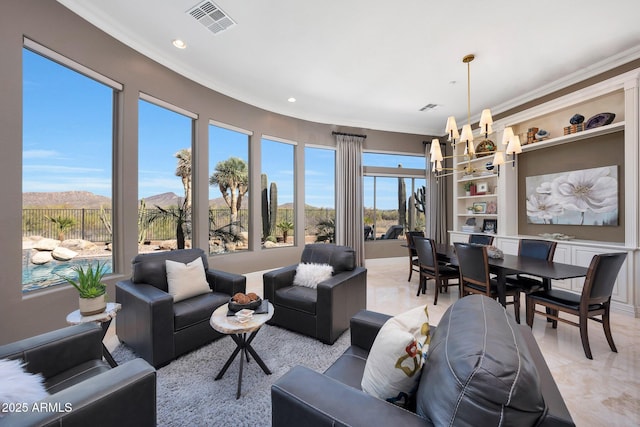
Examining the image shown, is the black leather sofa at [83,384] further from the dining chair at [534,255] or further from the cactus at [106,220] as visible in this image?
the dining chair at [534,255]

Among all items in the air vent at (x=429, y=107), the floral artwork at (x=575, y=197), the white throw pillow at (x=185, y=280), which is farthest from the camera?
the air vent at (x=429, y=107)

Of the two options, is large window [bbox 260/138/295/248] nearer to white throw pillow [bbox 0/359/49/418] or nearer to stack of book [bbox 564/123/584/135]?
white throw pillow [bbox 0/359/49/418]

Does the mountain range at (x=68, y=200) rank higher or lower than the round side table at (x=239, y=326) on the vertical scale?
higher

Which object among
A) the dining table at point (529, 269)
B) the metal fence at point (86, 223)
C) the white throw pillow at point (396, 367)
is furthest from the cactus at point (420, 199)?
the white throw pillow at point (396, 367)

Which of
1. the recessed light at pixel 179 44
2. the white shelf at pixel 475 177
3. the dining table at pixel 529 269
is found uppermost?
the recessed light at pixel 179 44

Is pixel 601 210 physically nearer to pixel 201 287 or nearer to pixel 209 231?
pixel 201 287

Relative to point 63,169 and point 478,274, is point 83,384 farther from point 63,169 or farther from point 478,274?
point 478,274

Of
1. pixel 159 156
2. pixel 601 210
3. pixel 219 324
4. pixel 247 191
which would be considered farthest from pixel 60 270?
pixel 601 210

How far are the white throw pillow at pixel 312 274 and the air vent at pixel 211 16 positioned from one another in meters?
2.77

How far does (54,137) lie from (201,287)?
212 centimetres

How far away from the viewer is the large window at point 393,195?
6.30 meters

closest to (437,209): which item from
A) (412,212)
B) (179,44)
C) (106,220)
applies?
(412,212)

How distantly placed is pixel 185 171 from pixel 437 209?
5483 millimetres

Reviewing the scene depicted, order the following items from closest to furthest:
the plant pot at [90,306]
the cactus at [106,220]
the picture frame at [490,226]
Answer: the plant pot at [90,306] → the cactus at [106,220] → the picture frame at [490,226]
